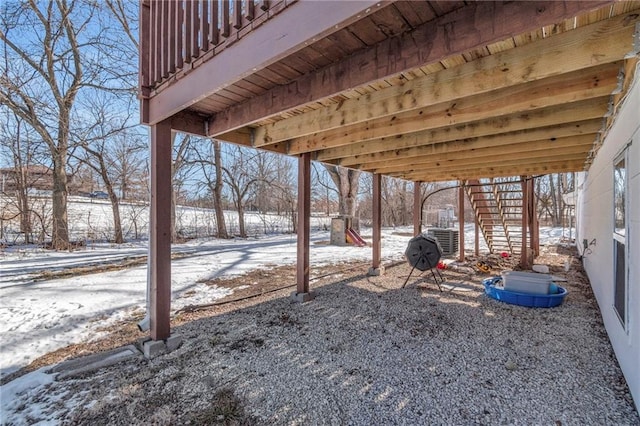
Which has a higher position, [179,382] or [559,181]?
[559,181]

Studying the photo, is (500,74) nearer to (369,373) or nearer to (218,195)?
(369,373)

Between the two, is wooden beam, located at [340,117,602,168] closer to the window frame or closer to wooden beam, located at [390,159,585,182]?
the window frame

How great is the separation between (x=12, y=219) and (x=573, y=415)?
435 inches

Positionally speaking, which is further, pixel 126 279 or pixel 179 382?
pixel 126 279

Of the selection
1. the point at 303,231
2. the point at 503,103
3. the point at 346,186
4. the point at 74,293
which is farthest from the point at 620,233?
the point at 346,186

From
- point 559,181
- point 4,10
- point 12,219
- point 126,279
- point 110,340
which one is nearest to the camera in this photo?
point 110,340

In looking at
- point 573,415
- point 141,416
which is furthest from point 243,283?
point 573,415

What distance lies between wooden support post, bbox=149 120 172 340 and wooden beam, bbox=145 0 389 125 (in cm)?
52

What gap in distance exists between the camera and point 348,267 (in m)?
6.28

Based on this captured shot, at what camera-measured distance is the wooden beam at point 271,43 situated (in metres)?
1.24

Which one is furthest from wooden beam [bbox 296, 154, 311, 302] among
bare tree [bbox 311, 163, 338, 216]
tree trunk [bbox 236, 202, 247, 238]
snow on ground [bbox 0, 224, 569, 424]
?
bare tree [bbox 311, 163, 338, 216]

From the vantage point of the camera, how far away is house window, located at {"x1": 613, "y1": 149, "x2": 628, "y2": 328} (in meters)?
2.26

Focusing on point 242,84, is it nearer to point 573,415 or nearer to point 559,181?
point 573,415

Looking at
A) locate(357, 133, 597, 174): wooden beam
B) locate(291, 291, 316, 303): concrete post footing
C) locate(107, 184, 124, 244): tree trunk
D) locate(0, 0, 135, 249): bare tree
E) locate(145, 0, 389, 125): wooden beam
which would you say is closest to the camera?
locate(145, 0, 389, 125): wooden beam
